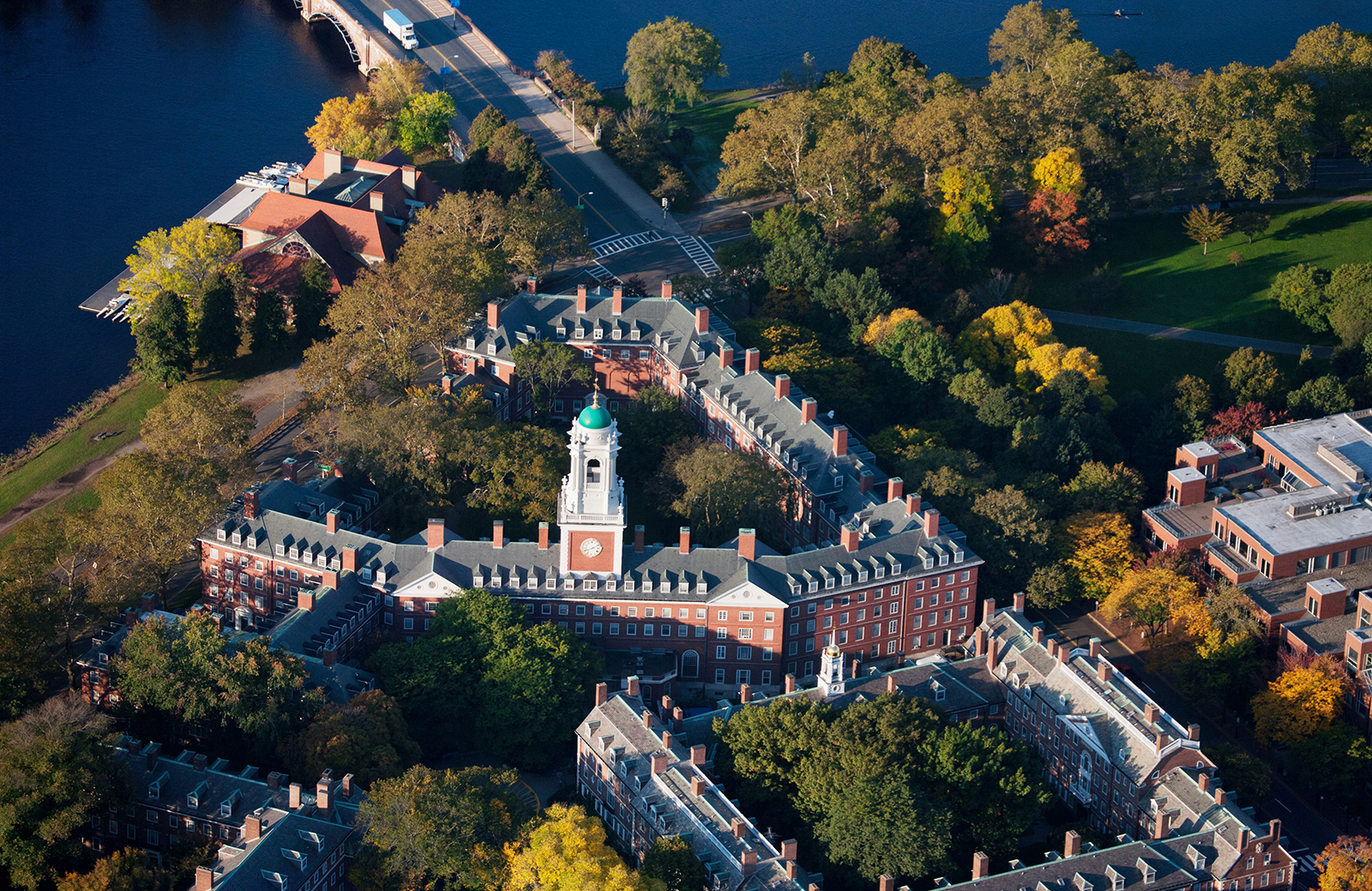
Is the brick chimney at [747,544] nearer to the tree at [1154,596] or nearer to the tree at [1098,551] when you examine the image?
the tree at [1098,551]

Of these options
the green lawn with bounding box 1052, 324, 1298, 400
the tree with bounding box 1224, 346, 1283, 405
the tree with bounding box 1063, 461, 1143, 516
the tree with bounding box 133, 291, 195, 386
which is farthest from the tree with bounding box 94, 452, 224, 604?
the tree with bounding box 1224, 346, 1283, 405

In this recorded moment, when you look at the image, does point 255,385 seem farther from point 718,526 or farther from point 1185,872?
point 1185,872

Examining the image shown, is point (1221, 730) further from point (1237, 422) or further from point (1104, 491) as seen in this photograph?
point (1237, 422)

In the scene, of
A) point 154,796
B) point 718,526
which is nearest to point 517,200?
point 718,526

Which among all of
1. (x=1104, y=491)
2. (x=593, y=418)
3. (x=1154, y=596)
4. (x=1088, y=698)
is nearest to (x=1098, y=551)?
(x=1154, y=596)

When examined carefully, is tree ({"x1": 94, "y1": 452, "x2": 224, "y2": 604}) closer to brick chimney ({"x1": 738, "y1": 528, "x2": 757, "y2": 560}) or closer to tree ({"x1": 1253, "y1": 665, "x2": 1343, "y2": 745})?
brick chimney ({"x1": 738, "y1": 528, "x2": 757, "y2": 560})

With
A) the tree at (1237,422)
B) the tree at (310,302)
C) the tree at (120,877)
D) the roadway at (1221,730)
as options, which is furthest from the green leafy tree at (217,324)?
the tree at (1237,422)
